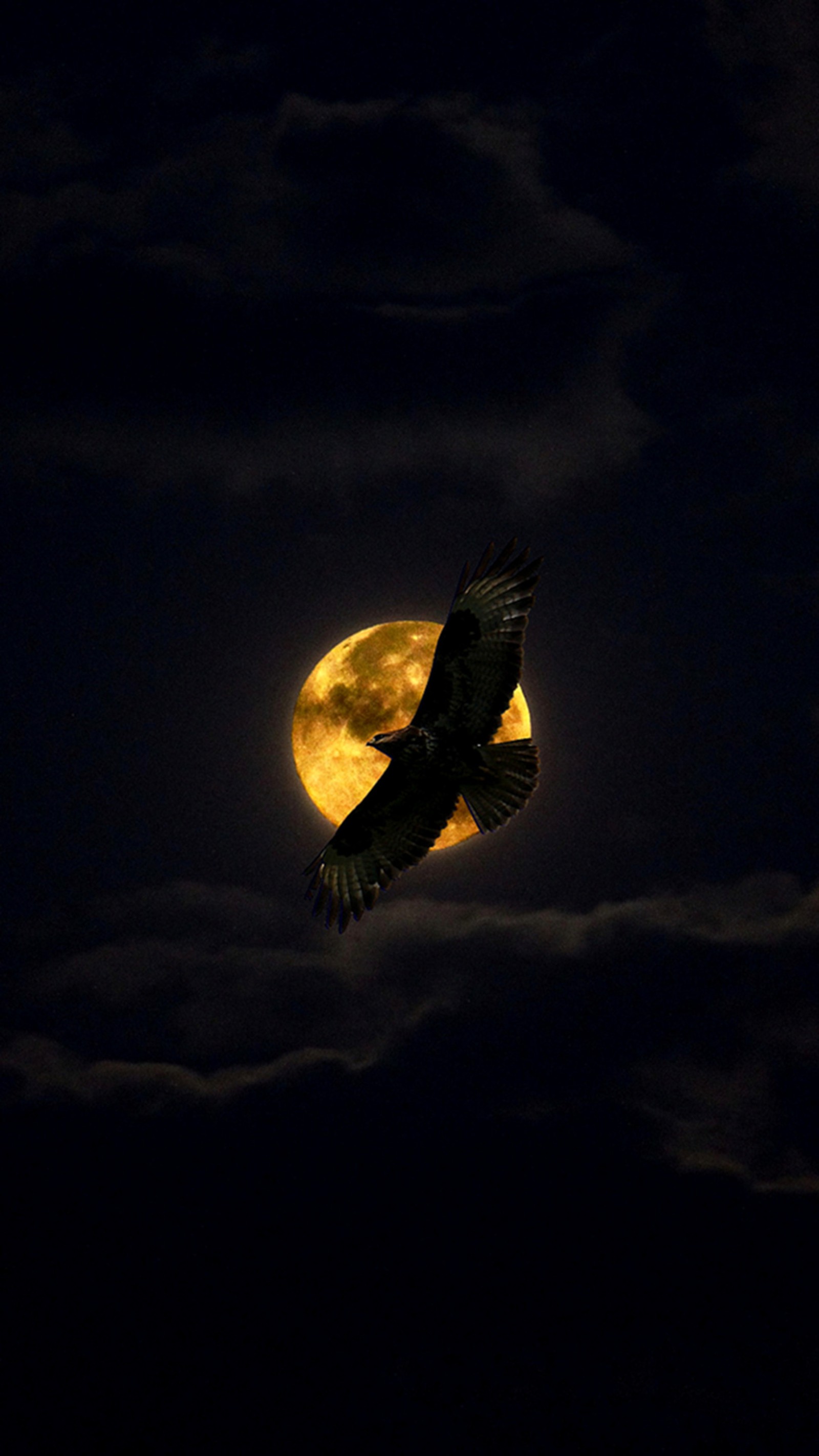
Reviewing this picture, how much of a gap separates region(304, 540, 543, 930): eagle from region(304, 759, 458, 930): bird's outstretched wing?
0.01 m

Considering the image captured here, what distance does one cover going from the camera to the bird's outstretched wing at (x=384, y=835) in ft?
55.3

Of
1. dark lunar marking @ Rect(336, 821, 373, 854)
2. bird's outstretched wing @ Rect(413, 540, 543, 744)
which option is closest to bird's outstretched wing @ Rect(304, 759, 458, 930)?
dark lunar marking @ Rect(336, 821, 373, 854)

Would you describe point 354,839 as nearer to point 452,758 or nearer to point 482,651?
point 452,758

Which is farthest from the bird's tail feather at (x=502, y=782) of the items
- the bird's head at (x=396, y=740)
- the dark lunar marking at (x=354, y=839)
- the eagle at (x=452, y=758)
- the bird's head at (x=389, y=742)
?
the dark lunar marking at (x=354, y=839)

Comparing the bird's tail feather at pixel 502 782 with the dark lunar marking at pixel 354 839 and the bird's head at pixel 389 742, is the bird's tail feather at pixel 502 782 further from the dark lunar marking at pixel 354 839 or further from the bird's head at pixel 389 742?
the dark lunar marking at pixel 354 839

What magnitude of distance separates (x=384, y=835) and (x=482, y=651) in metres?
3.08

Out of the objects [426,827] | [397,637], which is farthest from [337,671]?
[426,827]

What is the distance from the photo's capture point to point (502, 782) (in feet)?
53.4

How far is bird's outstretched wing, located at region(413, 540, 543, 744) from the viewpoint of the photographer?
16.2 meters

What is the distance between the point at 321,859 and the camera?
17.1 metres

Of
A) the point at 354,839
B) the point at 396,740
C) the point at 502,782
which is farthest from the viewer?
the point at 354,839

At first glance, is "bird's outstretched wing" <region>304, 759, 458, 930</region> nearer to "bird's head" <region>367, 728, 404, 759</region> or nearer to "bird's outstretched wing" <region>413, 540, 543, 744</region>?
"bird's head" <region>367, 728, 404, 759</region>

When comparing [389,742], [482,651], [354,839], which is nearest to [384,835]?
[354,839]

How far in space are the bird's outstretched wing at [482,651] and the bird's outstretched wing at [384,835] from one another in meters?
0.97
